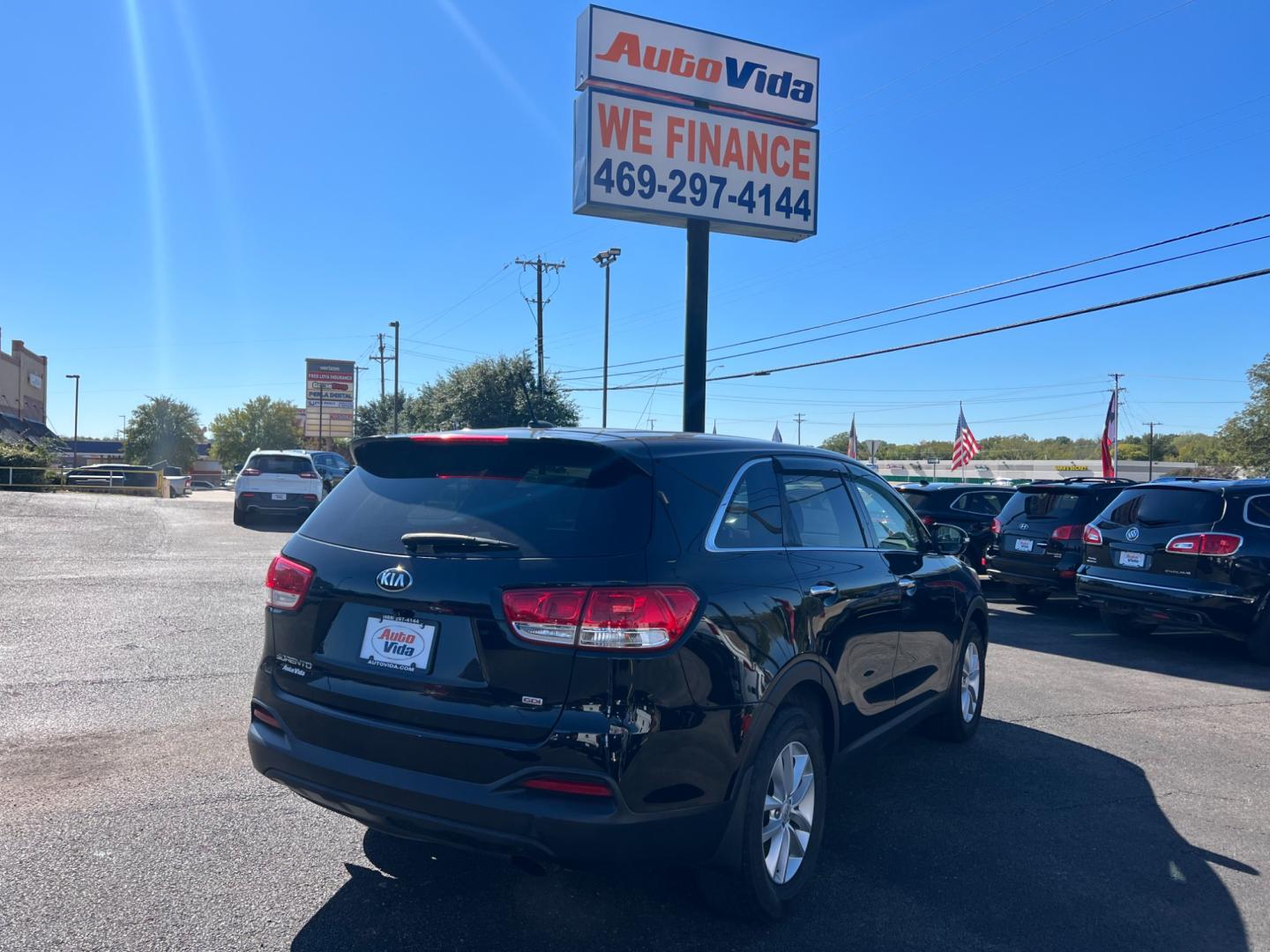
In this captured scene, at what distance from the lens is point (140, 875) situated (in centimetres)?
362

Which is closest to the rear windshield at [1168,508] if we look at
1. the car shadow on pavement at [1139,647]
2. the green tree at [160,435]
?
the car shadow on pavement at [1139,647]

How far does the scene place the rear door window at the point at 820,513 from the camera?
4.08m

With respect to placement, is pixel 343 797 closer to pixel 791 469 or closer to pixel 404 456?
pixel 404 456

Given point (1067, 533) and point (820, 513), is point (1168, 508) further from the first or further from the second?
point (820, 513)

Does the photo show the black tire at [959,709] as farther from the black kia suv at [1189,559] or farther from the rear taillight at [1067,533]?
the rear taillight at [1067,533]

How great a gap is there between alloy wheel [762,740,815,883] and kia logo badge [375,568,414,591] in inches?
57.5

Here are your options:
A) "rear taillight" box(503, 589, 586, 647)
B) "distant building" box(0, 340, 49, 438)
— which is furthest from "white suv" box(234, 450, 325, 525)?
"distant building" box(0, 340, 49, 438)

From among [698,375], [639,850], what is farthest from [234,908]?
[698,375]

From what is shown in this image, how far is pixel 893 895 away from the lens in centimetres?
370

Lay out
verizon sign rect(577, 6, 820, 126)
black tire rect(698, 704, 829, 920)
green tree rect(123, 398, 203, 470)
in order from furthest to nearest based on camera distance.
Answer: green tree rect(123, 398, 203, 470) → verizon sign rect(577, 6, 820, 126) → black tire rect(698, 704, 829, 920)

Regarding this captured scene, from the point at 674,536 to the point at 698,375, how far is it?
45.7 feet

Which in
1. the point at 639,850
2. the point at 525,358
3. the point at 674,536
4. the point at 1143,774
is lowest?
the point at 1143,774

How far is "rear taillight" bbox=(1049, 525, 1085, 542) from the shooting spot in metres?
11.1

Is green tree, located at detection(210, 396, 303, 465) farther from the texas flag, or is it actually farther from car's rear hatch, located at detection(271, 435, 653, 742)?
car's rear hatch, located at detection(271, 435, 653, 742)
